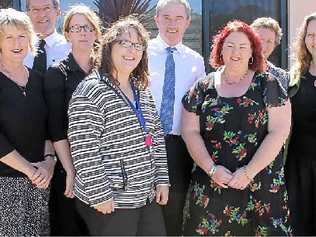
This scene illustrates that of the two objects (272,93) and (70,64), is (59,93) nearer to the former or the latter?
(70,64)

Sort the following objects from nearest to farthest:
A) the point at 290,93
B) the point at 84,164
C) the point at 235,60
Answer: the point at 84,164 < the point at 235,60 < the point at 290,93

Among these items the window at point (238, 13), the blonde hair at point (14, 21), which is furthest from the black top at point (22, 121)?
the window at point (238, 13)

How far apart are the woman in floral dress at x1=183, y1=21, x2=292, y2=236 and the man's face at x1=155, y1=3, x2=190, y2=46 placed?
0.58m

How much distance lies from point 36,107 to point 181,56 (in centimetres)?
131

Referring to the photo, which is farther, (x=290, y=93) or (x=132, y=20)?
(x=290, y=93)

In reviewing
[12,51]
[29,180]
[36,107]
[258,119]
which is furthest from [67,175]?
[258,119]

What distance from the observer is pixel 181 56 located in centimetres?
464

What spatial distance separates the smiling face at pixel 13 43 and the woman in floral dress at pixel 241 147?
124 centimetres

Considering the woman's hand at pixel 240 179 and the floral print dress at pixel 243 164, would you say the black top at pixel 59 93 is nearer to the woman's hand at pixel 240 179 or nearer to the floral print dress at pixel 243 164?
the floral print dress at pixel 243 164

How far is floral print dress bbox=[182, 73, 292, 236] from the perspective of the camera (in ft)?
13.1

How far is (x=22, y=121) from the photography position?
3768 mm

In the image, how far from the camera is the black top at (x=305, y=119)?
14.5 ft

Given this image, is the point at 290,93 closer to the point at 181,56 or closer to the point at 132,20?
the point at 181,56

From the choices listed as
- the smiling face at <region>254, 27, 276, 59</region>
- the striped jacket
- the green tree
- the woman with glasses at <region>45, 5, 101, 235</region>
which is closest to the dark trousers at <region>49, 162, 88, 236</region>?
the woman with glasses at <region>45, 5, 101, 235</region>
